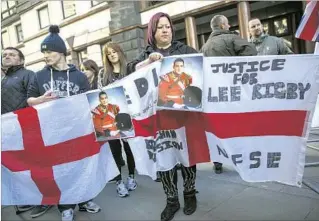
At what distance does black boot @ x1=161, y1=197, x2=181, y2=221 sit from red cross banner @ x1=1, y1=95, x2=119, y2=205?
0.61 m

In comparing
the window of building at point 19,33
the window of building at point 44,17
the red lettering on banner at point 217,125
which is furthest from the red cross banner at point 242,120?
the window of building at point 19,33

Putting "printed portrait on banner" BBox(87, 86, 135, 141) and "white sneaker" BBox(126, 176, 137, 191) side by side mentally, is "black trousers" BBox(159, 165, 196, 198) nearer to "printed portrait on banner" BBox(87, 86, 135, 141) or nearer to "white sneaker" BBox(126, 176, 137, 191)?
"printed portrait on banner" BBox(87, 86, 135, 141)

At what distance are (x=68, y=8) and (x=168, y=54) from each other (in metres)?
14.5

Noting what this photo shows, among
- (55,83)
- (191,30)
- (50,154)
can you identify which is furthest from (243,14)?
(50,154)

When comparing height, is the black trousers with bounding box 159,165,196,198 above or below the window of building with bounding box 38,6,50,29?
below

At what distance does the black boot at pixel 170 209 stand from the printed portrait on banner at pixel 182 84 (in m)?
0.89

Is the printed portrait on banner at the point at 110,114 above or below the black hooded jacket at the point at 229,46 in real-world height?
below

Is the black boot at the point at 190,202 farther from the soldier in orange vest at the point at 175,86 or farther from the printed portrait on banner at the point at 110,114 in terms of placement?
the soldier in orange vest at the point at 175,86

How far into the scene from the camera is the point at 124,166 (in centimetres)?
496

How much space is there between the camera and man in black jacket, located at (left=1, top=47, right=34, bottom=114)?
3.59 m

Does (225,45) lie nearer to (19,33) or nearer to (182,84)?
(182,84)

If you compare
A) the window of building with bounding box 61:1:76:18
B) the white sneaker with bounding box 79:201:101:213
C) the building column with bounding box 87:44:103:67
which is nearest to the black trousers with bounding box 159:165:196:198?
the white sneaker with bounding box 79:201:101:213

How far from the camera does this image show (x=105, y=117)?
2.82 meters

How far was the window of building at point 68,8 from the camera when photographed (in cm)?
1567
